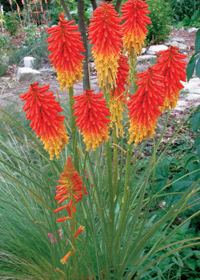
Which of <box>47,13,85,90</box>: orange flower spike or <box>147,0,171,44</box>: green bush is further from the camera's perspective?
<box>147,0,171,44</box>: green bush

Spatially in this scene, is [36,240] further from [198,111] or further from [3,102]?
[3,102]

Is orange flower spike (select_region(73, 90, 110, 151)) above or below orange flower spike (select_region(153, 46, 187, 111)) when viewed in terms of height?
below

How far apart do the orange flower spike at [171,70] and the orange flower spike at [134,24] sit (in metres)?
0.10

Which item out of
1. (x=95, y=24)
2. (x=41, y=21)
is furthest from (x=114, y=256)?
(x=41, y=21)

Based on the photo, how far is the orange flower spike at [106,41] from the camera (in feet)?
3.80

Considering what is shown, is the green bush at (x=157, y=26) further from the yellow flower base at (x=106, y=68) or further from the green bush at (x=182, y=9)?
the yellow flower base at (x=106, y=68)

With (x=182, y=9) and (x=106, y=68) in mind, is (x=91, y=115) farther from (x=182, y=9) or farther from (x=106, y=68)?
(x=182, y=9)

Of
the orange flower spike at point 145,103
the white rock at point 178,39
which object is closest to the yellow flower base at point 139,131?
the orange flower spike at point 145,103

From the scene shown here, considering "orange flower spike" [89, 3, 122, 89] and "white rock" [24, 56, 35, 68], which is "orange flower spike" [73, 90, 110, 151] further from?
"white rock" [24, 56, 35, 68]

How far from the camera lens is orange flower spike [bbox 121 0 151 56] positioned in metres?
1.23

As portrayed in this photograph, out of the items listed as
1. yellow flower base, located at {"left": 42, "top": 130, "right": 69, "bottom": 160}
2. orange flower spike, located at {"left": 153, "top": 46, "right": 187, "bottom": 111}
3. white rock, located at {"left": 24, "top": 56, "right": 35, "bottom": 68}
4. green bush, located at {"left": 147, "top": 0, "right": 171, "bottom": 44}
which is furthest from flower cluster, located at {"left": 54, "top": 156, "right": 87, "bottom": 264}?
green bush, located at {"left": 147, "top": 0, "right": 171, "bottom": 44}

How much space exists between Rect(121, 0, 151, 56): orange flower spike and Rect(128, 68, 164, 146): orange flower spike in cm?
17

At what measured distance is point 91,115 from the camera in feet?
3.64

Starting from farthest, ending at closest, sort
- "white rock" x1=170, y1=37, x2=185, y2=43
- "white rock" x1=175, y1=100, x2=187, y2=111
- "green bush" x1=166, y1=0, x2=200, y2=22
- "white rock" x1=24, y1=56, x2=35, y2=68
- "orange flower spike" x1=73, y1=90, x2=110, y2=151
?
"green bush" x1=166, y1=0, x2=200, y2=22 < "white rock" x1=170, y1=37, x2=185, y2=43 < "white rock" x1=24, y1=56, x2=35, y2=68 < "white rock" x1=175, y1=100, x2=187, y2=111 < "orange flower spike" x1=73, y1=90, x2=110, y2=151
